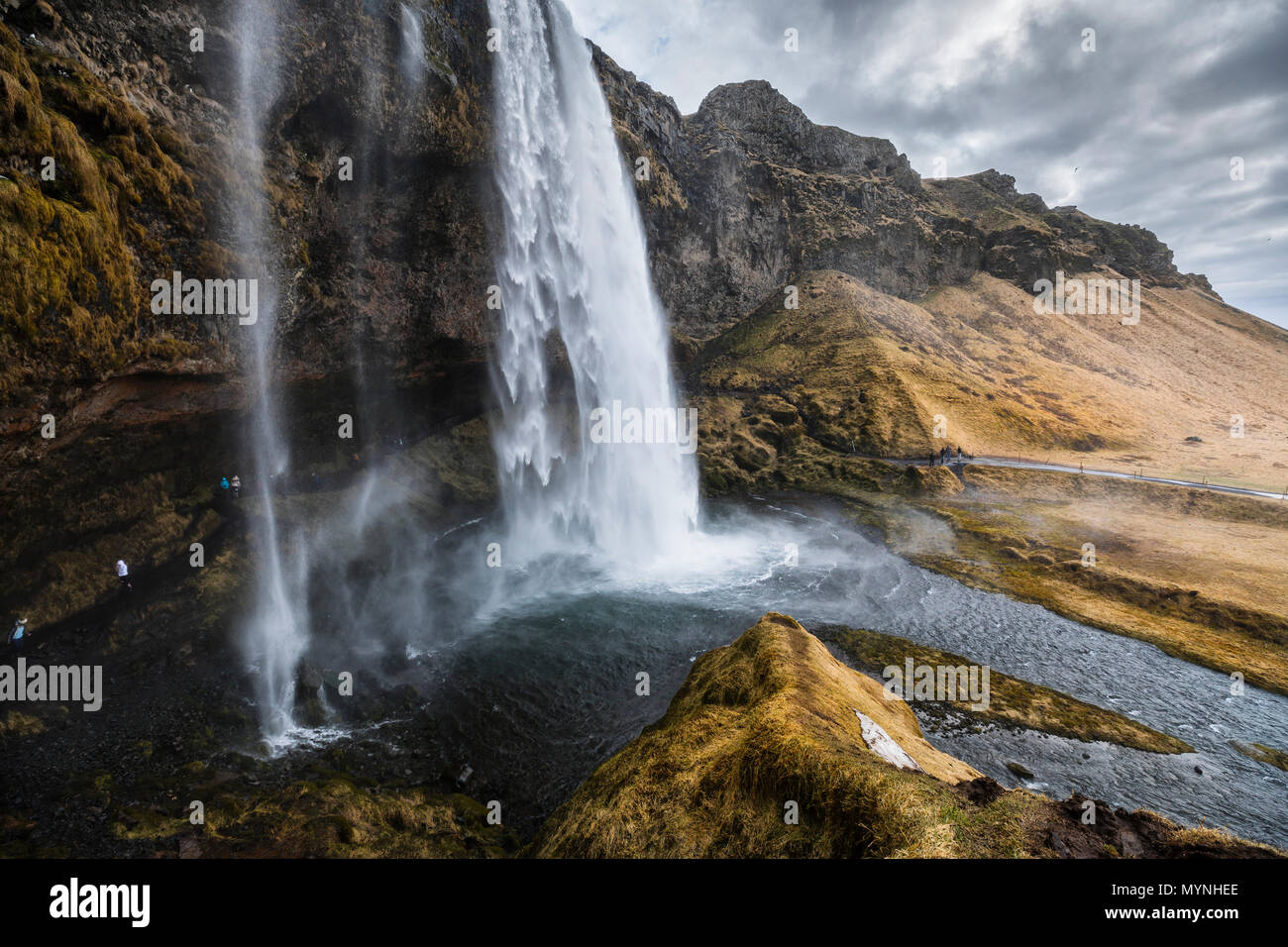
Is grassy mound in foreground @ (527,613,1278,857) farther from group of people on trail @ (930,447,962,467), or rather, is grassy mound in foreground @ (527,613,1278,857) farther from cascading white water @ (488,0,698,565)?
group of people on trail @ (930,447,962,467)

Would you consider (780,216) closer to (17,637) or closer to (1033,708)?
(1033,708)

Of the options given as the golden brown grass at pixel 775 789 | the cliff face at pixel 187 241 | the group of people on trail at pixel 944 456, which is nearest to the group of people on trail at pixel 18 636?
the cliff face at pixel 187 241

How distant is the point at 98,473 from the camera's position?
21453 mm

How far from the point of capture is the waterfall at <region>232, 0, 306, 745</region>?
19.1 m

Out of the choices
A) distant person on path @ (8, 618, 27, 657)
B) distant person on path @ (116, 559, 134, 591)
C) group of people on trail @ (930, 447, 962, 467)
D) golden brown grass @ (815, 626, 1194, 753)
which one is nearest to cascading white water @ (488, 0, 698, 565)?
golden brown grass @ (815, 626, 1194, 753)

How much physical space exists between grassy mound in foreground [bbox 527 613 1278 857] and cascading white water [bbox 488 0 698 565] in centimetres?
2353

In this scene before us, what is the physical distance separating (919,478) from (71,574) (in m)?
56.3

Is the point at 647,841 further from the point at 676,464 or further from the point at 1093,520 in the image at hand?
the point at 1093,520

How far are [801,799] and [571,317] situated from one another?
115 ft

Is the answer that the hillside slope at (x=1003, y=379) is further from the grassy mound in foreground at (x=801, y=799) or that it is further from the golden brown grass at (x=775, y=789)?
the grassy mound in foreground at (x=801, y=799)

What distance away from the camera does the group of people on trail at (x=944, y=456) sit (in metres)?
54.4

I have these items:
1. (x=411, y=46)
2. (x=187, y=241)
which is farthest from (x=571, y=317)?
(x=187, y=241)

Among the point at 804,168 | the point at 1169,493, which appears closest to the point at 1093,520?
the point at 1169,493

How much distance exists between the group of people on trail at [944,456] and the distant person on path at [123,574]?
195 ft
